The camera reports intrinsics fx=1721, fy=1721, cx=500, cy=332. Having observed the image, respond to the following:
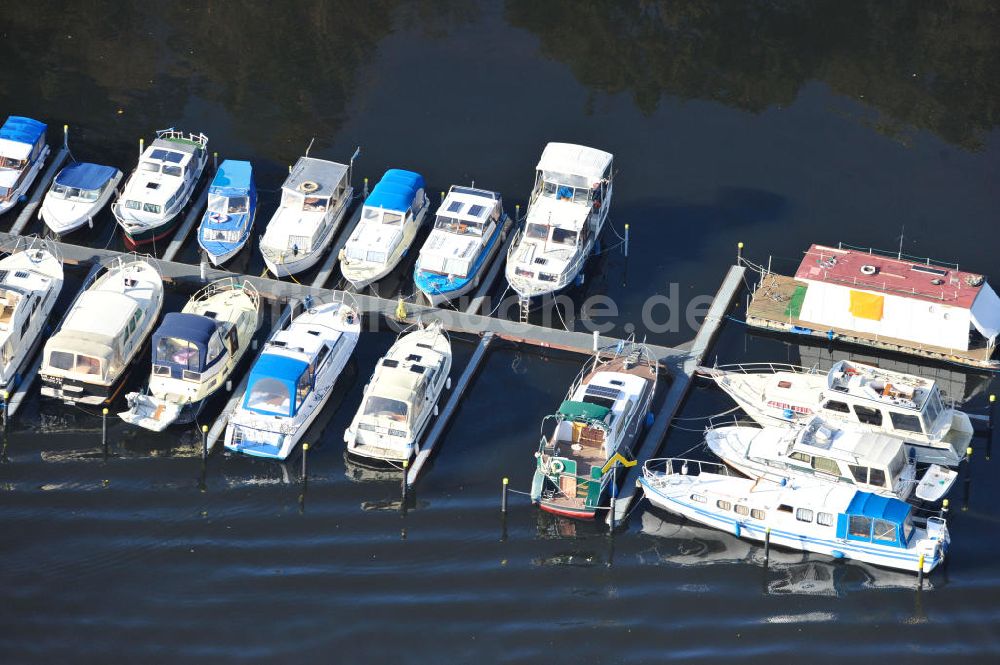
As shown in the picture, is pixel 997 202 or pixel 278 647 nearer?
pixel 278 647

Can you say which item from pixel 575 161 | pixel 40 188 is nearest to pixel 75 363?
pixel 40 188

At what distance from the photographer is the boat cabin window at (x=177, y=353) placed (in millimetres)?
61188

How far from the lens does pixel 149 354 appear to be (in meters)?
64.8

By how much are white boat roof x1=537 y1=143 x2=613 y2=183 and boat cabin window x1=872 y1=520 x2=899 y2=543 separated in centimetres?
2036

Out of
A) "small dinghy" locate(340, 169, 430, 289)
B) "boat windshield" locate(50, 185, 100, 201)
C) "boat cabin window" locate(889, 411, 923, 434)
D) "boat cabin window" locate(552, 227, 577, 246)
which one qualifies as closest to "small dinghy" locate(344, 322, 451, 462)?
"small dinghy" locate(340, 169, 430, 289)

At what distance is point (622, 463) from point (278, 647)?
13412 millimetres

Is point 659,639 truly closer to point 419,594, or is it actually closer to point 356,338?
point 419,594

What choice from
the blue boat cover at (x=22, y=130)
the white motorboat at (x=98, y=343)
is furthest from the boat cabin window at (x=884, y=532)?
the blue boat cover at (x=22, y=130)

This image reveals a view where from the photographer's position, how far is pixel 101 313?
6272 cm

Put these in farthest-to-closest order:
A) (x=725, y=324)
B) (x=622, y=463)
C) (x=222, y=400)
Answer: (x=725, y=324) < (x=222, y=400) < (x=622, y=463)

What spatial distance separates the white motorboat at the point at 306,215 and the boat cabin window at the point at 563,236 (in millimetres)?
9114

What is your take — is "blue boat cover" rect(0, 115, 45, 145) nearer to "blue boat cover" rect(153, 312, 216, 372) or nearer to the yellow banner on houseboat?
"blue boat cover" rect(153, 312, 216, 372)

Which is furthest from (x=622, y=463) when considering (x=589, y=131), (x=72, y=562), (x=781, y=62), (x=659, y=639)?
(x=781, y=62)

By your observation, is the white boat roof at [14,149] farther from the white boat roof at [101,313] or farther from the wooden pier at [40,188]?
the white boat roof at [101,313]
